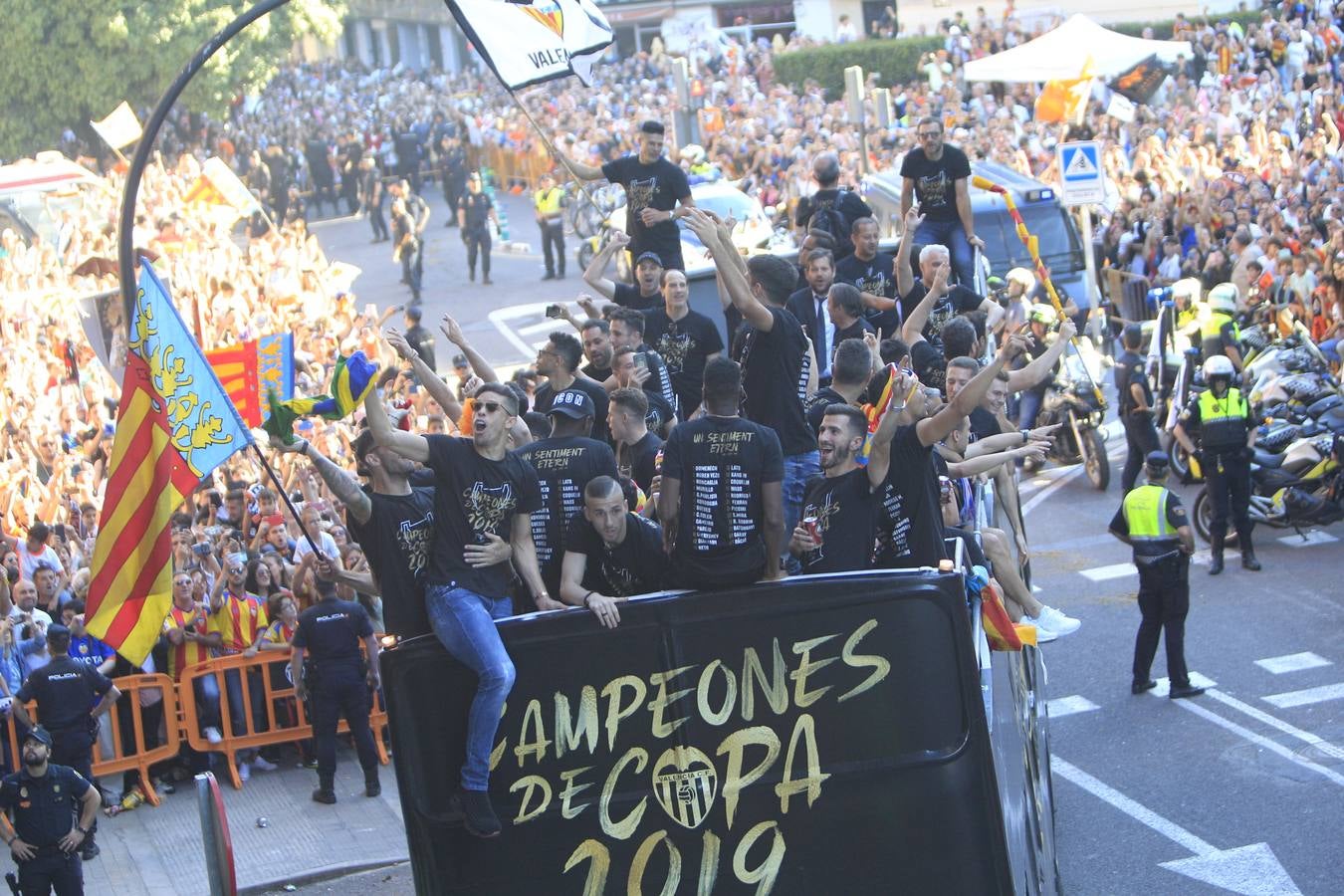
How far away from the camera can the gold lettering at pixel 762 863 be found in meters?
5.98

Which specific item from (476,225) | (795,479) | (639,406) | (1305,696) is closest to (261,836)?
(639,406)

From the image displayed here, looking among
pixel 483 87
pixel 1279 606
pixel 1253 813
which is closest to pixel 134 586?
pixel 1253 813

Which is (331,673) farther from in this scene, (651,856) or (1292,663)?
(1292,663)

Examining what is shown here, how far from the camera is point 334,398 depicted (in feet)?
21.6

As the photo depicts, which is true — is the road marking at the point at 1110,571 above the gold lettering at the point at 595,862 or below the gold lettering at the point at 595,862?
below

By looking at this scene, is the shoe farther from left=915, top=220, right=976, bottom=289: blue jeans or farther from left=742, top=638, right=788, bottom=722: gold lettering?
left=915, top=220, right=976, bottom=289: blue jeans

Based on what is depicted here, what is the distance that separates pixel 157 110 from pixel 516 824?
661 cm

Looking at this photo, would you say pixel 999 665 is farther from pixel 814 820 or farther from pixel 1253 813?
pixel 1253 813

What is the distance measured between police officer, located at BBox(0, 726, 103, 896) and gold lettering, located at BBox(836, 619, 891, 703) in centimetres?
576

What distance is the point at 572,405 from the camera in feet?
26.1

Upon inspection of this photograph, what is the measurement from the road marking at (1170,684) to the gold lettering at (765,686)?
25.2ft

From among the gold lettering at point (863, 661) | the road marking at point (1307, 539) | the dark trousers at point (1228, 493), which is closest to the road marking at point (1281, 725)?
the dark trousers at point (1228, 493)

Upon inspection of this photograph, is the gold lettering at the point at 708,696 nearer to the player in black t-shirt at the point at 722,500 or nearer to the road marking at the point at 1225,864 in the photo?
the player in black t-shirt at the point at 722,500

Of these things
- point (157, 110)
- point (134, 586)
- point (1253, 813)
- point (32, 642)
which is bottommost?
point (1253, 813)
